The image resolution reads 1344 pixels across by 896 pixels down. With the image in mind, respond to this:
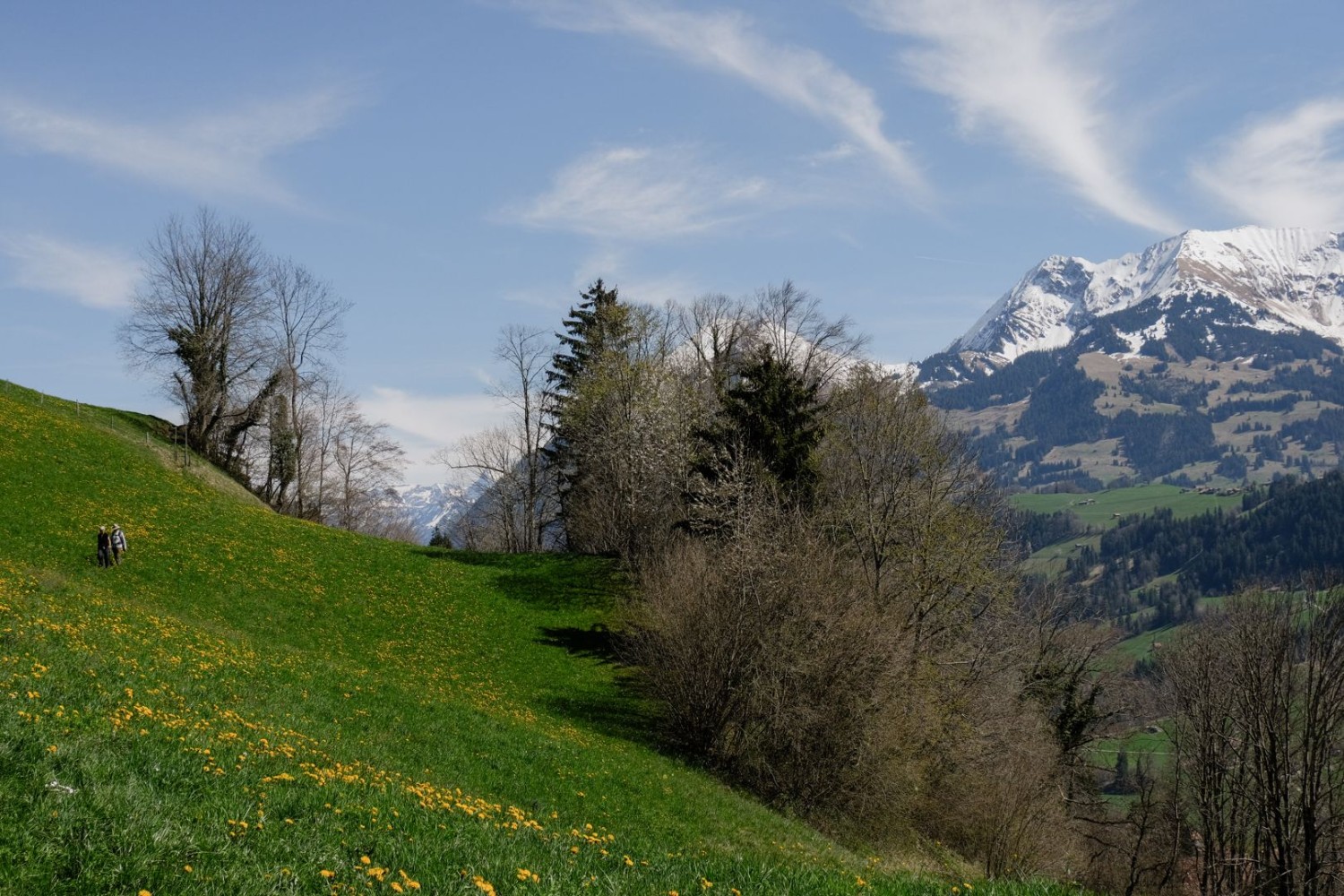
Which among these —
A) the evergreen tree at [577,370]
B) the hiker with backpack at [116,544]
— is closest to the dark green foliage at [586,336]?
the evergreen tree at [577,370]

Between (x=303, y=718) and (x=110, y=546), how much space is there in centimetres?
1869

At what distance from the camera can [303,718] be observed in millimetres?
18781

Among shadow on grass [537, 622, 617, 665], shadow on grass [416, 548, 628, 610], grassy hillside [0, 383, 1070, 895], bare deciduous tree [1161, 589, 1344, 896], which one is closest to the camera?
grassy hillside [0, 383, 1070, 895]

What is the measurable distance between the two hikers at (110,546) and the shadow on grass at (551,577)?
1651 cm

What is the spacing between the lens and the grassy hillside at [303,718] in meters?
7.95

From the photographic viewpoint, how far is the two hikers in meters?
32.2

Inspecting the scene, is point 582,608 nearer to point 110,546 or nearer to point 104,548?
point 110,546

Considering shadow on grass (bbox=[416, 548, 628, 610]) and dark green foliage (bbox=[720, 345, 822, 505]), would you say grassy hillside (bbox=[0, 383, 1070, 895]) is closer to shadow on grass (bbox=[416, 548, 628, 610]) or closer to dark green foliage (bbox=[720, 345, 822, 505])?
shadow on grass (bbox=[416, 548, 628, 610])

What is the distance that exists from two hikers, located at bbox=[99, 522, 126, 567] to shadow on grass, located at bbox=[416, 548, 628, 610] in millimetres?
A: 16506

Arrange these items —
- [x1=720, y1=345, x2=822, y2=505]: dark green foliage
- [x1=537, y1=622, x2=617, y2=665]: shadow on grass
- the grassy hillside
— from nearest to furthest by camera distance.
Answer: the grassy hillside < [x1=537, y1=622, x2=617, y2=665]: shadow on grass < [x1=720, y1=345, x2=822, y2=505]: dark green foliage

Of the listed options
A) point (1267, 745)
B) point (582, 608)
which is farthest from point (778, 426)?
point (1267, 745)

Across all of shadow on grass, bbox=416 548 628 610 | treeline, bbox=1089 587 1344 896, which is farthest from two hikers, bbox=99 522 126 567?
treeline, bbox=1089 587 1344 896

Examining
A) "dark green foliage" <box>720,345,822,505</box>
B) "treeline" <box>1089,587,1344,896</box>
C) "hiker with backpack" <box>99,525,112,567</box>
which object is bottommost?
"treeline" <box>1089,587,1344,896</box>

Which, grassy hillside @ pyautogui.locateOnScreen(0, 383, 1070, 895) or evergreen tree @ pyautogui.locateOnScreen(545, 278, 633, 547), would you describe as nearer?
grassy hillside @ pyautogui.locateOnScreen(0, 383, 1070, 895)
